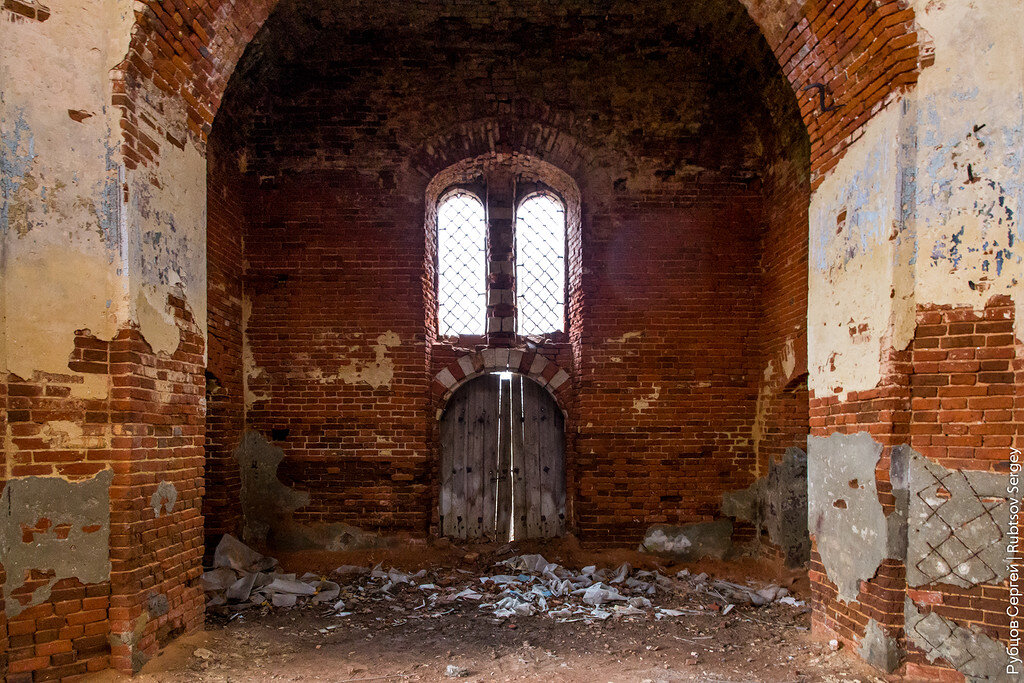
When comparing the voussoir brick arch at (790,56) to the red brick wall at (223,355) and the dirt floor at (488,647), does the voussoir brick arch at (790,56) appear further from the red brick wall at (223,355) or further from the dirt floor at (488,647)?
the dirt floor at (488,647)

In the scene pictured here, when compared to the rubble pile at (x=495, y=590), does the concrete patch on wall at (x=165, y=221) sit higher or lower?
higher

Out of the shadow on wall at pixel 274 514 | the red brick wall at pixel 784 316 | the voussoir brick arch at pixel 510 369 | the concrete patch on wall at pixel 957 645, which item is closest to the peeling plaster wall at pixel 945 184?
the concrete patch on wall at pixel 957 645

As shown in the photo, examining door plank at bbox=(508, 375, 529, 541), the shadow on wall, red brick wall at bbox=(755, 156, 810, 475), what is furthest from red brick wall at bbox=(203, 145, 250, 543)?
red brick wall at bbox=(755, 156, 810, 475)

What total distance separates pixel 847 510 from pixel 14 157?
5.46 metres

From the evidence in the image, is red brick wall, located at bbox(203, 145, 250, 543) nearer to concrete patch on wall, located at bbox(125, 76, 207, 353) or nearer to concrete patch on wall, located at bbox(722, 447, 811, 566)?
concrete patch on wall, located at bbox(125, 76, 207, 353)

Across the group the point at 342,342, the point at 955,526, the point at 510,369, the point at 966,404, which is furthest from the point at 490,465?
the point at 966,404

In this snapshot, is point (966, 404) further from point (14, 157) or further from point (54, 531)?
point (14, 157)

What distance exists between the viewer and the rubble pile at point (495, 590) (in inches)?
210

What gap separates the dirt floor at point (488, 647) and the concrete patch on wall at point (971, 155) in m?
2.42

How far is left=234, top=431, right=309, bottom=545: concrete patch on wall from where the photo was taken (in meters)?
6.80

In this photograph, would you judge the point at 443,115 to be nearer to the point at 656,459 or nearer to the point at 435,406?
the point at 435,406

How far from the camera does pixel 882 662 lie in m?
3.64

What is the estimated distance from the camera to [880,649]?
3.65 metres

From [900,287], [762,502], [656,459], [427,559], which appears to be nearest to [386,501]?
[427,559]
